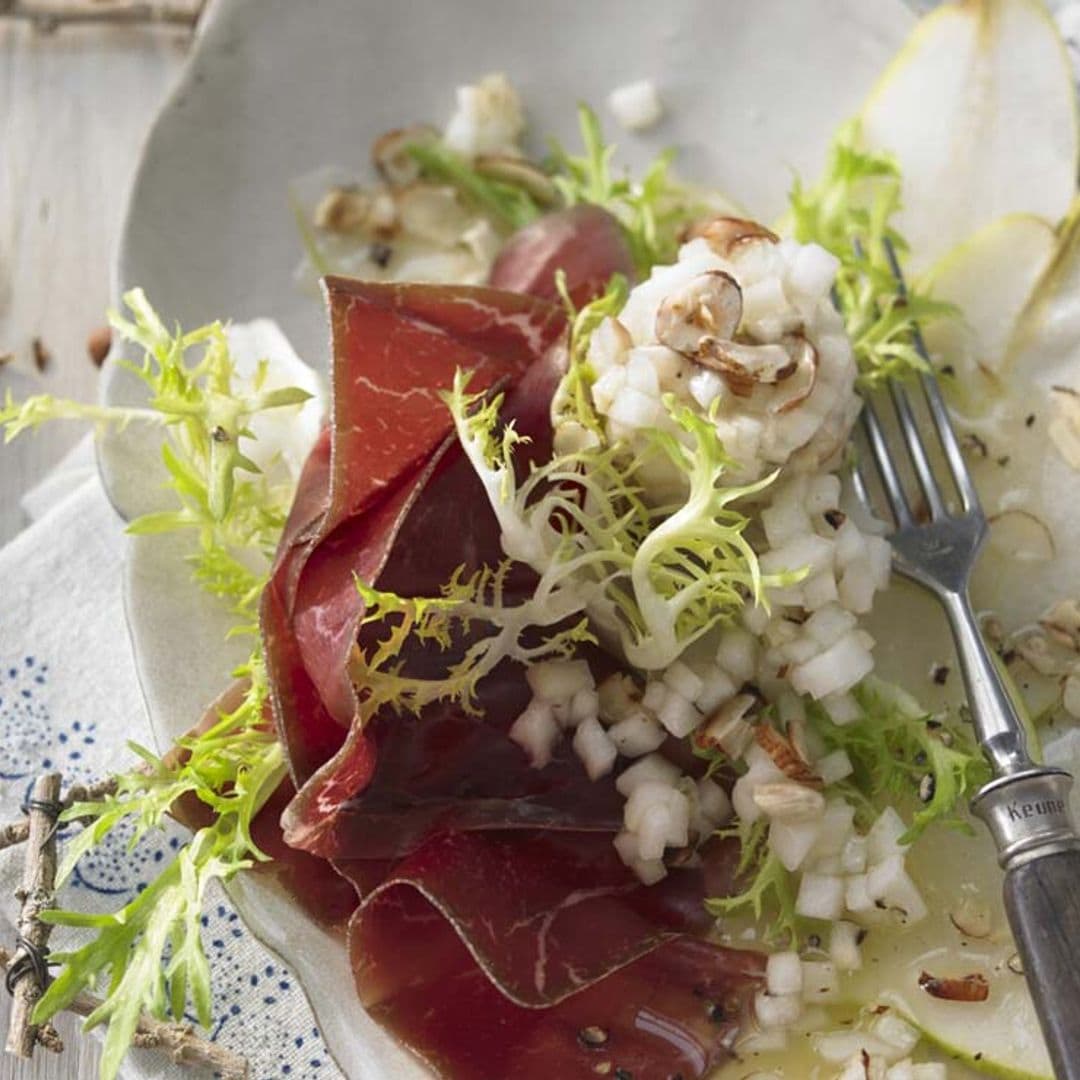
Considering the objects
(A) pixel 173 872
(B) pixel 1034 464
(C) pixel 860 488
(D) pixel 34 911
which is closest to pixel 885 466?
(C) pixel 860 488

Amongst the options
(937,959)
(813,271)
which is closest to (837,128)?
(813,271)

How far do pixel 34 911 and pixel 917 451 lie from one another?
165 cm

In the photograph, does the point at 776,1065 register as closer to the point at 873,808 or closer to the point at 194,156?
the point at 873,808

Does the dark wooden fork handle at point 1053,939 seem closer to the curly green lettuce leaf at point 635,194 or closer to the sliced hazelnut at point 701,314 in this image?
the sliced hazelnut at point 701,314

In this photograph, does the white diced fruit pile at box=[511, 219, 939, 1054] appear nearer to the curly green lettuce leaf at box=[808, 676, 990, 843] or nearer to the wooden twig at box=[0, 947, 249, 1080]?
the curly green lettuce leaf at box=[808, 676, 990, 843]

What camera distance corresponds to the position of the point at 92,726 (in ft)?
9.29

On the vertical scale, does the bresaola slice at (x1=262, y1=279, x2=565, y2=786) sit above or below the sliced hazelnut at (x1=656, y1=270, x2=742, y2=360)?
below

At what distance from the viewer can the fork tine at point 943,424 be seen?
2684 mm

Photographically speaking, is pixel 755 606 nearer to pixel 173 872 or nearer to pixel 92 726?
pixel 173 872

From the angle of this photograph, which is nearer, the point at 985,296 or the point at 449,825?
the point at 449,825

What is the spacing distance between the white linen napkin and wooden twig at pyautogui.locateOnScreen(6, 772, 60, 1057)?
14cm

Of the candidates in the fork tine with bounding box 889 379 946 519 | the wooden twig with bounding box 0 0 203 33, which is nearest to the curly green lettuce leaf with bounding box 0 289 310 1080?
the fork tine with bounding box 889 379 946 519

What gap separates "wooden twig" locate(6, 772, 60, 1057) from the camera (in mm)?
2434

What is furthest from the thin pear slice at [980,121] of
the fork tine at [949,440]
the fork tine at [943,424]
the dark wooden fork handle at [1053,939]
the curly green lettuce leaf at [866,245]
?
the dark wooden fork handle at [1053,939]
